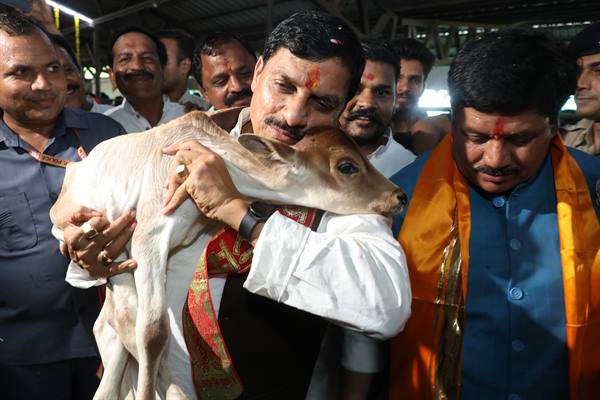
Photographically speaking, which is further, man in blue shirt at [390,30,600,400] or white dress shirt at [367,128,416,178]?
white dress shirt at [367,128,416,178]

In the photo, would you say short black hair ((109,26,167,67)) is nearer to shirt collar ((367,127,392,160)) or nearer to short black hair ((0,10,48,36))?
short black hair ((0,10,48,36))

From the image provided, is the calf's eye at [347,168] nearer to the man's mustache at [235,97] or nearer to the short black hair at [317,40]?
the short black hair at [317,40]

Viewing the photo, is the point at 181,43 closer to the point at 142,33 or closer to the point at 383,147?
the point at 142,33

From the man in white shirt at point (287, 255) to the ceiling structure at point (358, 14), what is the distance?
8.15m

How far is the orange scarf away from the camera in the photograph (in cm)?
195

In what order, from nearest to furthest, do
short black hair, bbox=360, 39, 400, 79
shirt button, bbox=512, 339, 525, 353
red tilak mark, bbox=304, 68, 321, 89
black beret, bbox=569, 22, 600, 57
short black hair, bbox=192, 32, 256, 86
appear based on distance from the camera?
red tilak mark, bbox=304, 68, 321, 89 < shirt button, bbox=512, 339, 525, 353 < black beret, bbox=569, 22, 600, 57 < short black hair, bbox=360, 39, 400, 79 < short black hair, bbox=192, 32, 256, 86

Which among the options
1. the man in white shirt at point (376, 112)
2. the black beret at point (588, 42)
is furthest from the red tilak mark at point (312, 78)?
the black beret at point (588, 42)

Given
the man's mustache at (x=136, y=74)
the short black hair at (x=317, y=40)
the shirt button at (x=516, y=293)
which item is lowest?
the shirt button at (x=516, y=293)

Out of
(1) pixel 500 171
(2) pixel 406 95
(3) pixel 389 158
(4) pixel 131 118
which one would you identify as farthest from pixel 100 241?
(2) pixel 406 95

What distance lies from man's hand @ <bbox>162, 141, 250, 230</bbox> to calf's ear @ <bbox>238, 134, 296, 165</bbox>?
0.44 ft

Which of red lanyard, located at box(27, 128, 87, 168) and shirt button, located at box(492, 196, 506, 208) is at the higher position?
shirt button, located at box(492, 196, 506, 208)

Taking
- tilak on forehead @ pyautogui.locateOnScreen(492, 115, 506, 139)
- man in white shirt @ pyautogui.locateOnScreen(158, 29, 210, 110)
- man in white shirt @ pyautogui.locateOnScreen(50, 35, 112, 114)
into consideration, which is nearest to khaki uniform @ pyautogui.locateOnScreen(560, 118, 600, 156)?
tilak on forehead @ pyautogui.locateOnScreen(492, 115, 506, 139)

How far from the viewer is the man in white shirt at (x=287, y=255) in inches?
63.0

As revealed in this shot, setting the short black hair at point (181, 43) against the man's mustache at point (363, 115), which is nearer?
the man's mustache at point (363, 115)
